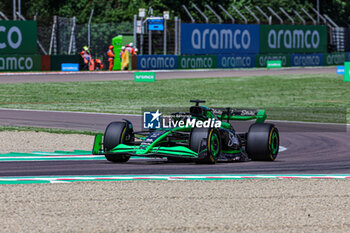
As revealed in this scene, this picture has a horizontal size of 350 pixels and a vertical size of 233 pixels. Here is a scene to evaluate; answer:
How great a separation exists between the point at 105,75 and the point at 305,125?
23284 millimetres

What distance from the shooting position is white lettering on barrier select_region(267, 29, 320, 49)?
62.1 meters

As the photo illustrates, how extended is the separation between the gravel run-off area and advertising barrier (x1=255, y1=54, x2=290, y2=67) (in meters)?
48.6

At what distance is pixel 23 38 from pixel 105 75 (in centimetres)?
543

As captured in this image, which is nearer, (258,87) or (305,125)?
(305,125)

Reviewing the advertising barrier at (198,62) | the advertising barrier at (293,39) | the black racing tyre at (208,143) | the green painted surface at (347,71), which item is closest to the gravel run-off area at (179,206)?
the black racing tyre at (208,143)

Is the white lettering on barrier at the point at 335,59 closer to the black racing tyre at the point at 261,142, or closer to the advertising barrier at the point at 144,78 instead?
the advertising barrier at the point at 144,78

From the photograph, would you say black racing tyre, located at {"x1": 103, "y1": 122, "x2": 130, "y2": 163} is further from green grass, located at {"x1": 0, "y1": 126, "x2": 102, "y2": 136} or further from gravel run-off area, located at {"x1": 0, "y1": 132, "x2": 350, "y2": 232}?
green grass, located at {"x1": 0, "y1": 126, "x2": 102, "y2": 136}

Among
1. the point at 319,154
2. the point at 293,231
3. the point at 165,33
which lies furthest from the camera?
the point at 165,33

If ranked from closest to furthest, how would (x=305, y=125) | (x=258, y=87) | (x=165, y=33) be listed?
(x=305, y=125)
(x=258, y=87)
(x=165, y=33)

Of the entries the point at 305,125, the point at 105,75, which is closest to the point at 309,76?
the point at 105,75

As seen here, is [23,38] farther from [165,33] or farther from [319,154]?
[319,154]

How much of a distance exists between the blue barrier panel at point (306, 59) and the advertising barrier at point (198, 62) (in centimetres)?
971

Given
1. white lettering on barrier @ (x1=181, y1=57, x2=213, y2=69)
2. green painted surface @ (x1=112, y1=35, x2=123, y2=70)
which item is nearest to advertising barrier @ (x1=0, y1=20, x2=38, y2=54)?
green painted surface @ (x1=112, y1=35, x2=123, y2=70)

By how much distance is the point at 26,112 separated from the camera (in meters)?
25.0
